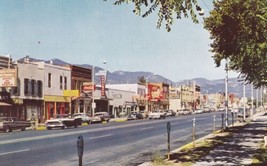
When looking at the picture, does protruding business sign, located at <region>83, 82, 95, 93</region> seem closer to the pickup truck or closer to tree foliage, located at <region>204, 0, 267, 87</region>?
the pickup truck

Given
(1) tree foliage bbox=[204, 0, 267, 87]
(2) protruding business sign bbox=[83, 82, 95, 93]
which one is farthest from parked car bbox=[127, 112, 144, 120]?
(1) tree foliage bbox=[204, 0, 267, 87]

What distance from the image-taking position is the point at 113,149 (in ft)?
69.1

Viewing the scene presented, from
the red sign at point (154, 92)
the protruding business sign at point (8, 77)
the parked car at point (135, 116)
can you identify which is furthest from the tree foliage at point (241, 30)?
the red sign at point (154, 92)

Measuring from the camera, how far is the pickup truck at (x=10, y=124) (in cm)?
3868

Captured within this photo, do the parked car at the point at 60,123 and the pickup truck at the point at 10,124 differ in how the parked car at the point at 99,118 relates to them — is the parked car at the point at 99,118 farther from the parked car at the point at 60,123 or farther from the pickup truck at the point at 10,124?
the pickup truck at the point at 10,124

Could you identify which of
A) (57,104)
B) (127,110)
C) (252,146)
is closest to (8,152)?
(252,146)

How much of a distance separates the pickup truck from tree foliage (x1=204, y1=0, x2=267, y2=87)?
21.2 metres

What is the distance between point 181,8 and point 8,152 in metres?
12.2

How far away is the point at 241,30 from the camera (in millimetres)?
→ 20188

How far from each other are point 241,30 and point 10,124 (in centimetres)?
2588

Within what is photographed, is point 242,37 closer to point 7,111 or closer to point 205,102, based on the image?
point 7,111

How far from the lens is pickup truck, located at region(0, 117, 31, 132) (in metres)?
38.7

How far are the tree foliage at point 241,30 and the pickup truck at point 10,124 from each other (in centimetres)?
2121

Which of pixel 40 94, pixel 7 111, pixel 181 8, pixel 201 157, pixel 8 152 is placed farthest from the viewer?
pixel 40 94
